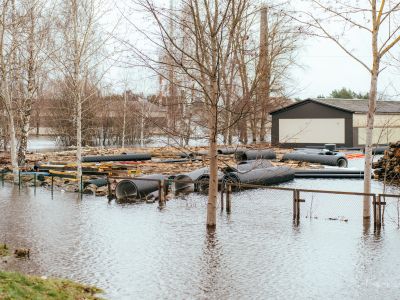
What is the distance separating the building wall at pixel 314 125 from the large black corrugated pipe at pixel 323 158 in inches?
510

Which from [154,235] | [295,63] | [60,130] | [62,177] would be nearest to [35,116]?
[60,130]

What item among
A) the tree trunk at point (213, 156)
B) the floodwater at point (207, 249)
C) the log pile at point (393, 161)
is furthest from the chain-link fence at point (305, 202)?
the log pile at point (393, 161)

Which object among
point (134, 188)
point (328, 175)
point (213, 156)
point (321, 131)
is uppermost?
point (321, 131)

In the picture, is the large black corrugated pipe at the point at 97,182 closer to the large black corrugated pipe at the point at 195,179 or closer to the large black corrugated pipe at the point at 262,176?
the large black corrugated pipe at the point at 195,179

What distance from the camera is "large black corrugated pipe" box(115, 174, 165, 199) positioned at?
2156 centimetres

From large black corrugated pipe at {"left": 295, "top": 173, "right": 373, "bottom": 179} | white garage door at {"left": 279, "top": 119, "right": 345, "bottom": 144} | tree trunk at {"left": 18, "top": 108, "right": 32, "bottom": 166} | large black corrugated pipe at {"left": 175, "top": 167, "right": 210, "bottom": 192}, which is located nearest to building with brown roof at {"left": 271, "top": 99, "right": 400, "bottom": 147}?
white garage door at {"left": 279, "top": 119, "right": 345, "bottom": 144}

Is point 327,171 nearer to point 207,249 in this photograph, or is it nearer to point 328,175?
point 328,175

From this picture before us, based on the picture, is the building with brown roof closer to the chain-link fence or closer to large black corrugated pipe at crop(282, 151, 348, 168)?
large black corrugated pipe at crop(282, 151, 348, 168)

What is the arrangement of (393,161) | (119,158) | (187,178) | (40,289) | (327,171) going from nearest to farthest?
(40,289) → (187,178) → (393,161) → (327,171) → (119,158)

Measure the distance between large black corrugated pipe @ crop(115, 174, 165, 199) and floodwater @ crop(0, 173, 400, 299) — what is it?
143cm

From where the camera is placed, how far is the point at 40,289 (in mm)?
9117

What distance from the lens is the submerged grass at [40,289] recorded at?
838cm

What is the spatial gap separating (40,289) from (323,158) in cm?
2910

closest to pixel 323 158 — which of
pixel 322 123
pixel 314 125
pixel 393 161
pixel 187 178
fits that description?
pixel 393 161
